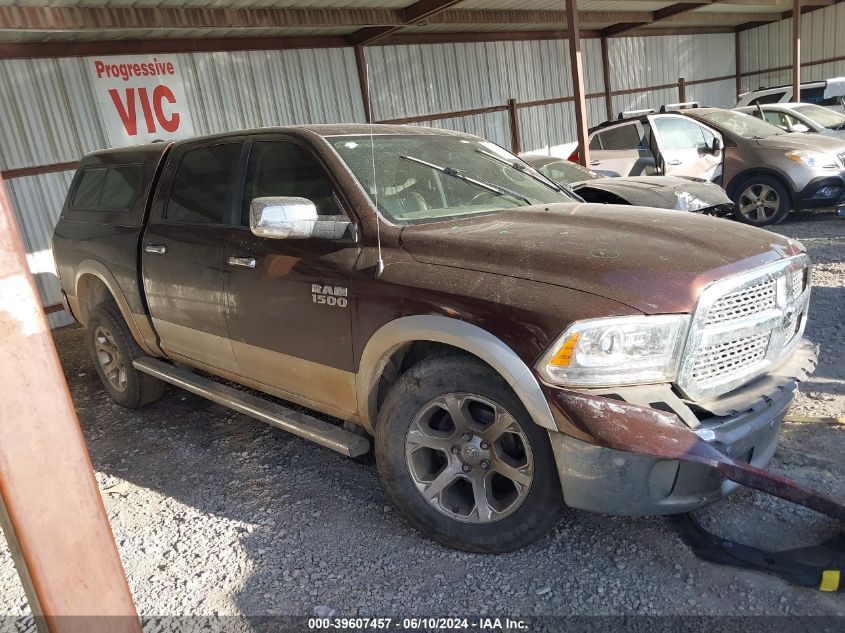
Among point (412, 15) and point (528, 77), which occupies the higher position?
point (412, 15)

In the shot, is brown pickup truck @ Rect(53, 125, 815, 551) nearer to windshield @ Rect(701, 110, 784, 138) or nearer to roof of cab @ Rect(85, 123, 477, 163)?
roof of cab @ Rect(85, 123, 477, 163)

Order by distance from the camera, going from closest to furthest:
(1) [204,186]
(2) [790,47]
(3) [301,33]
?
1. (1) [204,186]
2. (3) [301,33]
3. (2) [790,47]

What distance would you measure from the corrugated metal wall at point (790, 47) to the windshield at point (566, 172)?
19.7m

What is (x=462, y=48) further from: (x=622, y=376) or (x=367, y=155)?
(x=622, y=376)

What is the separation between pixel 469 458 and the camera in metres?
2.77

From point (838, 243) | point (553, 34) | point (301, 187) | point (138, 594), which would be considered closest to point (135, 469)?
point (138, 594)

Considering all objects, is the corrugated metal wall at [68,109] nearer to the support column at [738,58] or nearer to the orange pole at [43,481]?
the orange pole at [43,481]

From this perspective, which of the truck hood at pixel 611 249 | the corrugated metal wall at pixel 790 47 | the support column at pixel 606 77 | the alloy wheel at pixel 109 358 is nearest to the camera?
the truck hood at pixel 611 249

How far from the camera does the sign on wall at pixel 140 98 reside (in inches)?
381

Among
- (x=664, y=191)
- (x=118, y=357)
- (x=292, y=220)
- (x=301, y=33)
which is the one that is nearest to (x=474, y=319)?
(x=292, y=220)

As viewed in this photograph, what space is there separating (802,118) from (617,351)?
36.0 feet

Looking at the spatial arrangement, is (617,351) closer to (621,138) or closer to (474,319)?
(474,319)

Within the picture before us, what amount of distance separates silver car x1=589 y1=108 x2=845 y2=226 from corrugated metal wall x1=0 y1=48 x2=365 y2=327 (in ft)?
18.8

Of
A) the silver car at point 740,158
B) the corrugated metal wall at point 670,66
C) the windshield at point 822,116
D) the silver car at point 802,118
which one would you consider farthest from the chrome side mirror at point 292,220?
the corrugated metal wall at point 670,66
